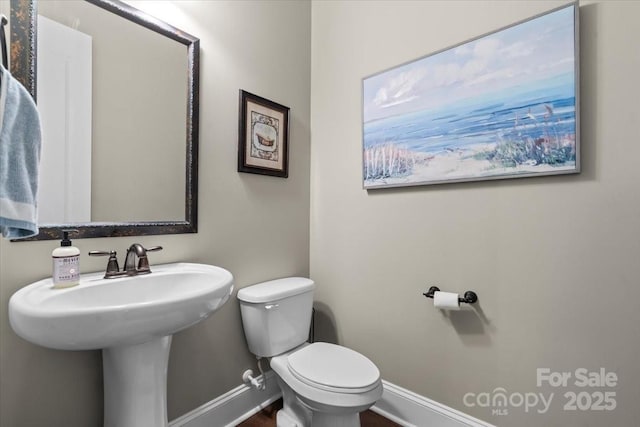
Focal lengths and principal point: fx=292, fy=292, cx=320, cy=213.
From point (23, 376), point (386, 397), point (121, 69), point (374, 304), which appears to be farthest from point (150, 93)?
point (386, 397)

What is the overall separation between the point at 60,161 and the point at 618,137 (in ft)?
6.52

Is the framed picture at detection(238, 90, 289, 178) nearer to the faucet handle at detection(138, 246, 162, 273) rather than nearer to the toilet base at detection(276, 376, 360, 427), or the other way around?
the faucet handle at detection(138, 246, 162, 273)

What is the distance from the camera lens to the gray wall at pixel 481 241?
3.43 ft

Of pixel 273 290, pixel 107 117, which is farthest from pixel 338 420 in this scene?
pixel 107 117

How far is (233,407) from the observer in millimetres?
1487

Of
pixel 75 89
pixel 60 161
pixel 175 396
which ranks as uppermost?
pixel 75 89

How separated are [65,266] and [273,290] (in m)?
0.83

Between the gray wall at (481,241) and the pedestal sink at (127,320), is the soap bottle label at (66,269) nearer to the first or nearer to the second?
the pedestal sink at (127,320)

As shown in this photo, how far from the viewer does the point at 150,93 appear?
4.08ft

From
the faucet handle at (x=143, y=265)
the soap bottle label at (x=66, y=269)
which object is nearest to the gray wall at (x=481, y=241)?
the faucet handle at (x=143, y=265)

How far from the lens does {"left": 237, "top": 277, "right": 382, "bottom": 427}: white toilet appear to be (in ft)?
3.73

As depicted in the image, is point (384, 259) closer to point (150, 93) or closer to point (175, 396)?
point (175, 396)

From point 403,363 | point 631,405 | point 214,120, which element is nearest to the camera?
point 631,405

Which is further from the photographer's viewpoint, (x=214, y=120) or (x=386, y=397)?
(x=386, y=397)
